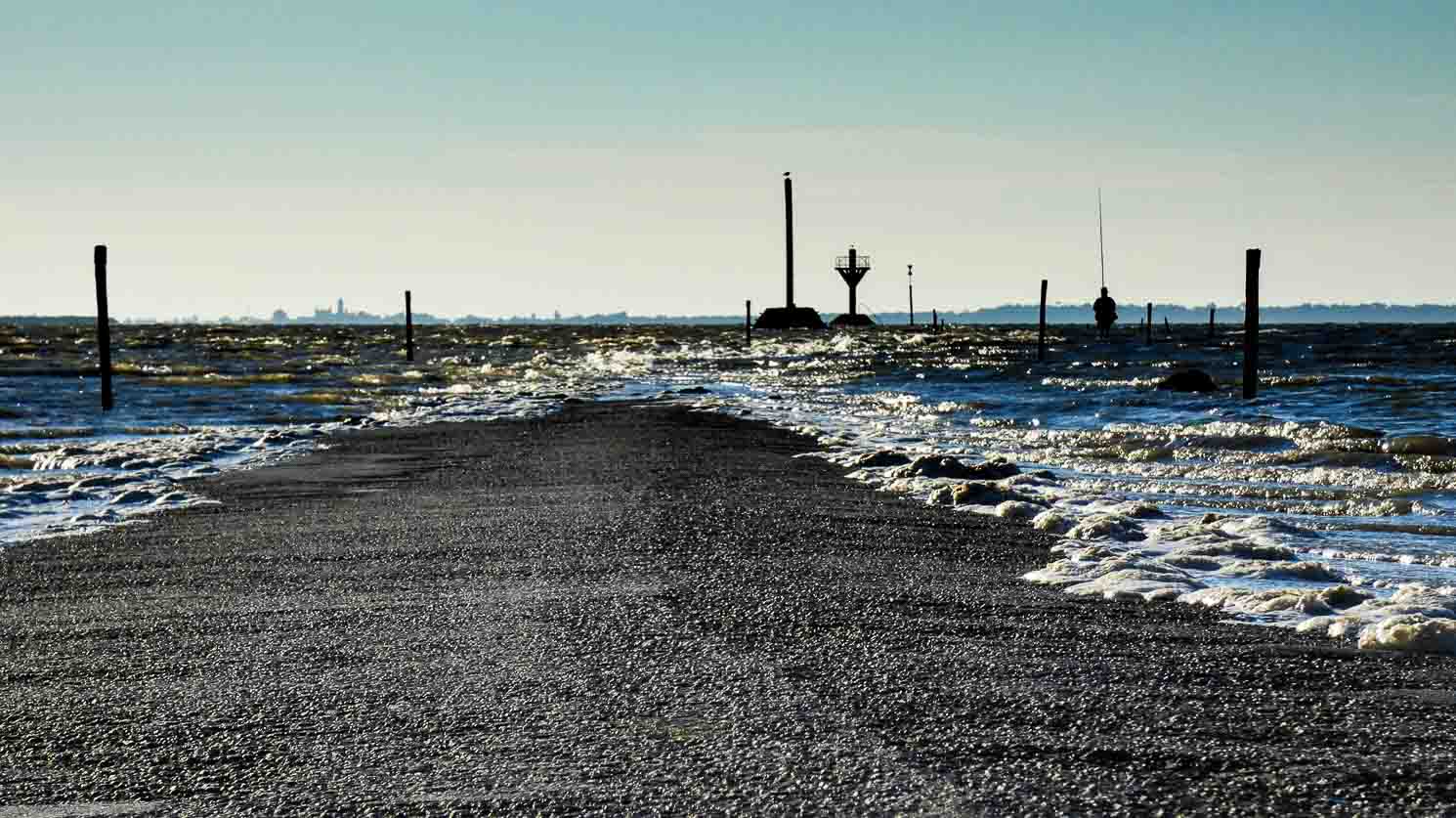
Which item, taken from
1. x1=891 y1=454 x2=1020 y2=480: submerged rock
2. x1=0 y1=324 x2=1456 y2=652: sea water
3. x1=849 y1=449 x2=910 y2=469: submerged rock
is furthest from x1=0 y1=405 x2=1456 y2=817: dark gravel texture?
x1=849 y1=449 x2=910 y2=469: submerged rock

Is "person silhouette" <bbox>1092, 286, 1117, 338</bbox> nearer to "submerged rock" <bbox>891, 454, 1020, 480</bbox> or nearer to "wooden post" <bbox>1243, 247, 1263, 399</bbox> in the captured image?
"wooden post" <bbox>1243, 247, 1263, 399</bbox>

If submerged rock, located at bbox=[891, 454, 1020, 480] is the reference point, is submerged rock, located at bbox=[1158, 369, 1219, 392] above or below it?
above

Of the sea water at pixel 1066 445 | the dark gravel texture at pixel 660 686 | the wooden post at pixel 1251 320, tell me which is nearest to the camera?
the dark gravel texture at pixel 660 686

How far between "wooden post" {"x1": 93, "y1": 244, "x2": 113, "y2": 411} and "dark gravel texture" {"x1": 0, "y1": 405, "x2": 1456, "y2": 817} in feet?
47.8

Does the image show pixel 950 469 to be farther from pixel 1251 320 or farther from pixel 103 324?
pixel 103 324

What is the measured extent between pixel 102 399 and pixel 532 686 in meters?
18.9

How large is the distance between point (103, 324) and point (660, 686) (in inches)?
806

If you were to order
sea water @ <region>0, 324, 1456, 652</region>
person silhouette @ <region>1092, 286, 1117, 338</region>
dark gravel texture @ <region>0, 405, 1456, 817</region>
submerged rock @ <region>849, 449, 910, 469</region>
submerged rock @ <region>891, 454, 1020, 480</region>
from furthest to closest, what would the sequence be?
person silhouette @ <region>1092, 286, 1117, 338</region> → submerged rock @ <region>849, 449, 910, 469</region> → submerged rock @ <region>891, 454, 1020, 480</region> → sea water @ <region>0, 324, 1456, 652</region> → dark gravel texture @ <region>0, 405, 1456, 817</region>

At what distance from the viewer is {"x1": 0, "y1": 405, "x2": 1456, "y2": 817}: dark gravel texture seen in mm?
3285

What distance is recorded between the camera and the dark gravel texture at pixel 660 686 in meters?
3.29

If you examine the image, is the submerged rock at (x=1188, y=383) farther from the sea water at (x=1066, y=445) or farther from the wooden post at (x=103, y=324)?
the wooden post at (x=103, y=324)

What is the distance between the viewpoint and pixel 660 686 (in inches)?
165

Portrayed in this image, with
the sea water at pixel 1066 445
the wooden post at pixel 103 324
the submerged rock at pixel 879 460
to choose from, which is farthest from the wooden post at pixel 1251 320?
the wooden post at pixel 103 324

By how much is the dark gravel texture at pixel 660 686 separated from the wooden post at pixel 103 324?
47.8ft
